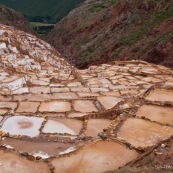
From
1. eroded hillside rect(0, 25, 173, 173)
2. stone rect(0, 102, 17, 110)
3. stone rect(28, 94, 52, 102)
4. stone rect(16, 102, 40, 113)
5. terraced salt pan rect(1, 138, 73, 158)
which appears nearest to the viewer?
eroded hillside rect(0, 25, 173, 173)

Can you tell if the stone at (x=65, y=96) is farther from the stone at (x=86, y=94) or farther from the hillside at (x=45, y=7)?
the hillside at (x=45, y=7)

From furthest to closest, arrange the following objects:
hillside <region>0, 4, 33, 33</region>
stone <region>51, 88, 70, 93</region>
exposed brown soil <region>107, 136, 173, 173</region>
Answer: hillside <region>0, 4, 33, 33</region>, stone <region>51, 88, 70, 93</region>, exposed brown soil <region>107, 136, 173, 173</region>

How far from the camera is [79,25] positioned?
117ft

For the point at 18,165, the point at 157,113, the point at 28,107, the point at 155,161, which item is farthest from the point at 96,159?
the point at 28,107

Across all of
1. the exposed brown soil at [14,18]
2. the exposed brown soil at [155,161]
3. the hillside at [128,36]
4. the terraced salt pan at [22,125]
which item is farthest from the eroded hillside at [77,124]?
the exposed brown soil at [14,18]

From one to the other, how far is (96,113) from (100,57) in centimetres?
1791

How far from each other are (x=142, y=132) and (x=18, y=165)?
1657mm

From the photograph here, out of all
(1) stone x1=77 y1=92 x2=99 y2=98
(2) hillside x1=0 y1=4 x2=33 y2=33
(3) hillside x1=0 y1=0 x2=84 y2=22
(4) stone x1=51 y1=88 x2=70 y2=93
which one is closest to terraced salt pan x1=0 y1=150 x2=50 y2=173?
(1) stone x1=77 y1=92 x2=99 y2=98

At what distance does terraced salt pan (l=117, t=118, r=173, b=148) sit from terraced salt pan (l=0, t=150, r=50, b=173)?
112 cm

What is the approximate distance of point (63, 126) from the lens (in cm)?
424

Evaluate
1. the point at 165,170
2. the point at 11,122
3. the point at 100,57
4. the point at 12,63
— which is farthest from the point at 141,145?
the point at 100,57

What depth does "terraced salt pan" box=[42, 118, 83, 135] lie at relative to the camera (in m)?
4.09

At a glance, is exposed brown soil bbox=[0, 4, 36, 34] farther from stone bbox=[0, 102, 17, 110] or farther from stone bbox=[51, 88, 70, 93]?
stone bbox=[0, 102, 17, 110]

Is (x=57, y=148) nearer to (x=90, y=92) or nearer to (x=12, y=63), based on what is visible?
(x=90, y=92)
